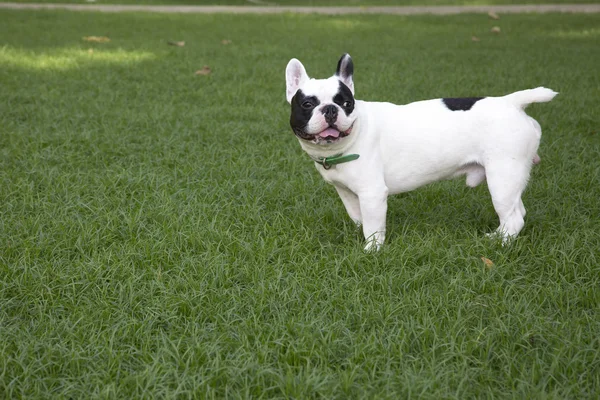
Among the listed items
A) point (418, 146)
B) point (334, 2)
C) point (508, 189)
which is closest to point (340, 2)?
point (334, 2)

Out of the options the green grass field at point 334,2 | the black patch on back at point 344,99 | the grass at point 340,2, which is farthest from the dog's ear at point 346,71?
the grass at point 340,2

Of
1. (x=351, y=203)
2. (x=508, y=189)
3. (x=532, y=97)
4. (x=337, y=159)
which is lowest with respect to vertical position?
(x=351, y=203)

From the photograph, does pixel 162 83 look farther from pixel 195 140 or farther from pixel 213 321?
pixel 213 321

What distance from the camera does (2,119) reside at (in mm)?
5965

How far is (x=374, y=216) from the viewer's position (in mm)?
3426

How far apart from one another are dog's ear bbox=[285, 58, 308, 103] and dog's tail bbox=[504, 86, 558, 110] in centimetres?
114

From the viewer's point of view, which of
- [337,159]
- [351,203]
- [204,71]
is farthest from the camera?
[204,71]

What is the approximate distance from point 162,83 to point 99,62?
4.88 ft

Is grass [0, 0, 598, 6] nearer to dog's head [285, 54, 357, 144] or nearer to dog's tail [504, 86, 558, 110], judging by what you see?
dog's tail [504, 86, 558, 110]

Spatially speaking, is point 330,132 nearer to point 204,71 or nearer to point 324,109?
point 324,109

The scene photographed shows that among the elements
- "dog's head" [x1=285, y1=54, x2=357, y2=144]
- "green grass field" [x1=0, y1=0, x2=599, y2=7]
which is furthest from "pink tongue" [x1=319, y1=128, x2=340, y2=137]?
"green grass field" [x1=0, y1=0, x2=599, y2=7]

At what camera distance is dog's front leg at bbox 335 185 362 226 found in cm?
372

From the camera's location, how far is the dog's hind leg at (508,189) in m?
3.42

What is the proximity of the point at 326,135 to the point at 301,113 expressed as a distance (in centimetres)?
18
